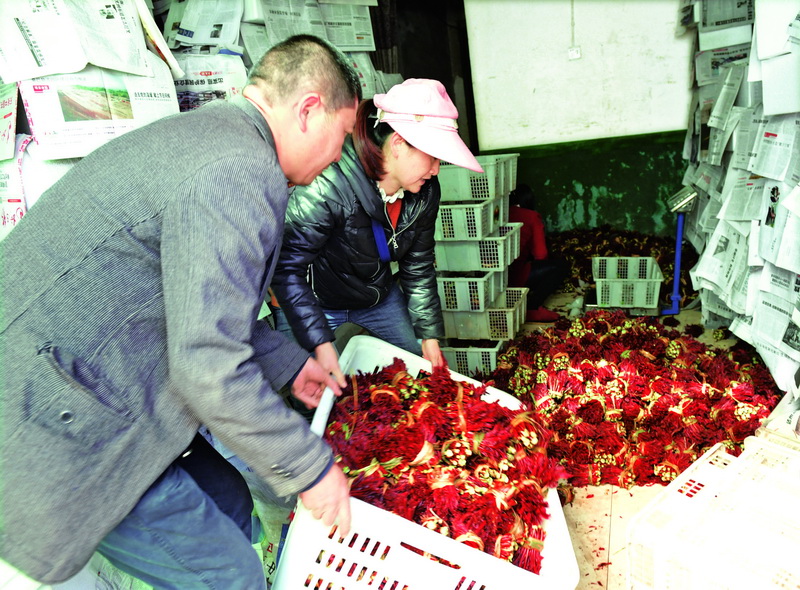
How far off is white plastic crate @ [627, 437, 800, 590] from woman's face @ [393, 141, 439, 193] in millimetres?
1401

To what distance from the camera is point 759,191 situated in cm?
340

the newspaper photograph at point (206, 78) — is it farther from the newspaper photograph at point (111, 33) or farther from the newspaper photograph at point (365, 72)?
the newspaper photograph at point (365, 72)

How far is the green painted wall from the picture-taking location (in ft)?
21.3

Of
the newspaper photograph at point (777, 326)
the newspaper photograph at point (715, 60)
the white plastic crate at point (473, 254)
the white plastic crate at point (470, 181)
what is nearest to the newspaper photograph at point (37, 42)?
the white plastic crate at point (470, 181)

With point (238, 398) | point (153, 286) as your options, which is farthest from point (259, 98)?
point (238, 398)

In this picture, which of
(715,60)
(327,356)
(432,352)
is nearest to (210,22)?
(327,356)

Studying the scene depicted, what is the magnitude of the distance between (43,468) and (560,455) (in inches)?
93.2

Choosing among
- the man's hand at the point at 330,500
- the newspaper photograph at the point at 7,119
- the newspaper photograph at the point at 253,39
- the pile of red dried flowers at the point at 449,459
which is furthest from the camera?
the newspaper photograph at the point at 253,39

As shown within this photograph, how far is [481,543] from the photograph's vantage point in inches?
61.5

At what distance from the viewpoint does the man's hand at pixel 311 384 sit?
1.91 meters

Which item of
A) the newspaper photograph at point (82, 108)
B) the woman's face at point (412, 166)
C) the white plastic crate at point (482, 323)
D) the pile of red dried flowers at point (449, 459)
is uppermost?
the newspaper photograph at point (82, 108)

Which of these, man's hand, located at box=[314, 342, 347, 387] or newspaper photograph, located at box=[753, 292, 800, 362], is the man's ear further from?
newspaper photograph, located at box=[753, 292, 800, 362]

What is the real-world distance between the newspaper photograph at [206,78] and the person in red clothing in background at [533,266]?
2.87m

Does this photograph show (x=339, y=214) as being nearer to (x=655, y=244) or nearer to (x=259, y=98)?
(x=259, y=98)
